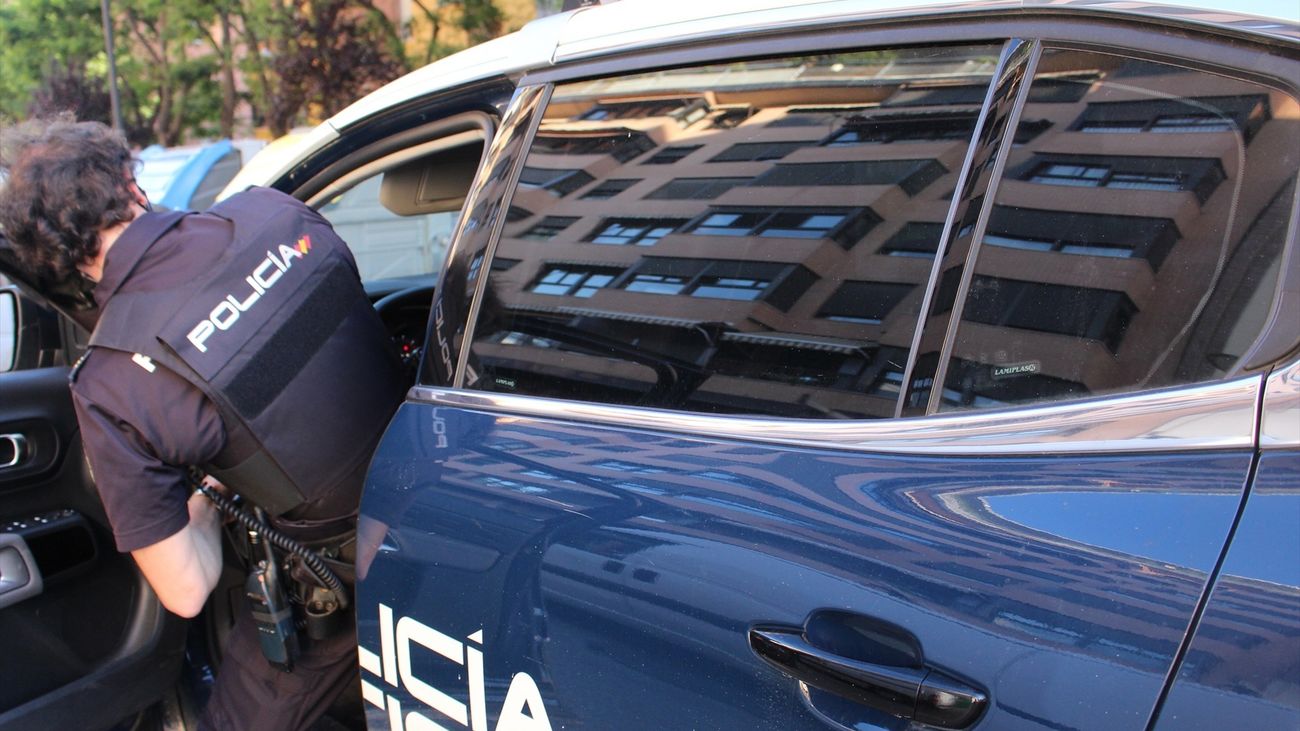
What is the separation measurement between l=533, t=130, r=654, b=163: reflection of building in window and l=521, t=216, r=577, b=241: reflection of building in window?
120 mm

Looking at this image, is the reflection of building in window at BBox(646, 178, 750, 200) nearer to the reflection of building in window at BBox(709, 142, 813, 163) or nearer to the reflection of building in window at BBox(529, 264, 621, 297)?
the reflection of building in window at BBox(709, 142, 813, 163)

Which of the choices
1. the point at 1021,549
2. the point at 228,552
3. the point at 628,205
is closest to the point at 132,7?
the point at 228,552

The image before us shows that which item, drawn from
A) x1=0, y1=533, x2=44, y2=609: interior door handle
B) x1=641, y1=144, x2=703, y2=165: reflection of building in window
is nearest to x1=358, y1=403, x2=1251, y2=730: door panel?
x1=641, y1=144, x2=703, y2=165: reflection of building in window

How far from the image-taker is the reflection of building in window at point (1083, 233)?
3.59ft

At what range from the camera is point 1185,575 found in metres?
0.91

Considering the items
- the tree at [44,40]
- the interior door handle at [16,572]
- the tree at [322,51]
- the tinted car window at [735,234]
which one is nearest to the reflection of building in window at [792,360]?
the tinted car window at [735,234]

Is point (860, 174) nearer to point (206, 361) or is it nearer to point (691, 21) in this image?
point (691, 21)

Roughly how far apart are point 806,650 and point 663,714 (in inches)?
9.4

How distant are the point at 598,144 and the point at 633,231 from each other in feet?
0.64

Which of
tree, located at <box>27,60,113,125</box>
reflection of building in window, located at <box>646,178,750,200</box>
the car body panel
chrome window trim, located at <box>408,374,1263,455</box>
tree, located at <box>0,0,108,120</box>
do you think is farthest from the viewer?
tree, located at <box>0,0,108,120</box>

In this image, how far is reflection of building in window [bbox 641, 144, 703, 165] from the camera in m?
1.55

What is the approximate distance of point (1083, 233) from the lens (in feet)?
3.75

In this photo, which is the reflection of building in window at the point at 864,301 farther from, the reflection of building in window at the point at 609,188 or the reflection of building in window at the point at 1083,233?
the reflection of building in window at the point at 609,188

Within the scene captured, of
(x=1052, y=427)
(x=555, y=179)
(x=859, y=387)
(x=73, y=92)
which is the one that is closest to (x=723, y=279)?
(x=859, y=387)
